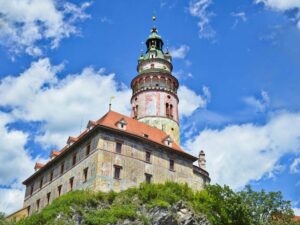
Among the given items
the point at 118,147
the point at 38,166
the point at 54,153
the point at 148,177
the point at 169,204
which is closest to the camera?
the point at 169,204

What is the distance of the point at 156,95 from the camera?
5334cm

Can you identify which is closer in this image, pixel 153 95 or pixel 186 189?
pixel 186 189

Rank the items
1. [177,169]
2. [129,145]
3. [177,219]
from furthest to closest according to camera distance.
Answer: [177,169]
[129,145]
[177,219]

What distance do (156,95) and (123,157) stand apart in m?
15.9

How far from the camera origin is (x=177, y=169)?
42.9 m

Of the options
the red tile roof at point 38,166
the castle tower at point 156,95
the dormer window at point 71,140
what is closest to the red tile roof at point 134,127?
the dormer window at point 71,140

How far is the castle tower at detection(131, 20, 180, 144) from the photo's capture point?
5194cm

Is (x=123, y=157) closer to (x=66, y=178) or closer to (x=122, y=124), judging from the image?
(x=122, y=124)

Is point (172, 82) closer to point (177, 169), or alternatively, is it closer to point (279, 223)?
point (177, 169)

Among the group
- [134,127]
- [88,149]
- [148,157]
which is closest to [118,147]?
[88,149]

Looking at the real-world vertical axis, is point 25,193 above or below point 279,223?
above

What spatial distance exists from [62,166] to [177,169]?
11292 mm

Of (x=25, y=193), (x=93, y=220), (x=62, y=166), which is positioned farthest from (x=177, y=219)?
(x=25, y=193)

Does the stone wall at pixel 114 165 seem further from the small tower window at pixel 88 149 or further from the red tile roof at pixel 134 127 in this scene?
the red tile roof at pixel 134 127
